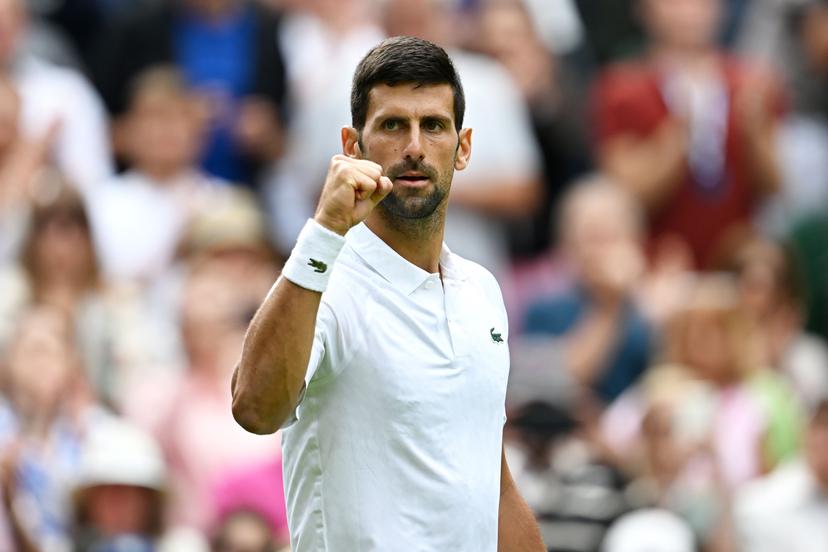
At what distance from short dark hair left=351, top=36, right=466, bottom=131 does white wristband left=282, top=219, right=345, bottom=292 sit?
0.42 m

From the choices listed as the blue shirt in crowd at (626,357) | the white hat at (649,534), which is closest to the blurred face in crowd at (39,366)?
the white hat at (649,534)

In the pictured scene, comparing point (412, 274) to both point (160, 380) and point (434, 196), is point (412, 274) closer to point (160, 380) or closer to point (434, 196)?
point (434, 196)

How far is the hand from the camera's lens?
4.07 m

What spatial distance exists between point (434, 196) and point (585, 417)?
16.3 feet

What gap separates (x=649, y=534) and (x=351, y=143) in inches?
163

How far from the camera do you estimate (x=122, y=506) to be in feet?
27.2

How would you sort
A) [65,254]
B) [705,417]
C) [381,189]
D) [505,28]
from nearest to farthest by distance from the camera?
[381,189], [705,417], [65,254], [505,28]

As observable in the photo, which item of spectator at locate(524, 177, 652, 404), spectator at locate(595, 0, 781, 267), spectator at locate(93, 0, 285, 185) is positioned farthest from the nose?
spectator at locate(93, 0, 285, 185)

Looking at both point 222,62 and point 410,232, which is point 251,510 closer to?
point 410,232

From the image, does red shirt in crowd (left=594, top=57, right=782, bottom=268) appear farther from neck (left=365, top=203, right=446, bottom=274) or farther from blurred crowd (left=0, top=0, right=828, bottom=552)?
neck (left=365, top=203, right=446, bottom=274)

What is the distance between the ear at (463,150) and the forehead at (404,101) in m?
0.17

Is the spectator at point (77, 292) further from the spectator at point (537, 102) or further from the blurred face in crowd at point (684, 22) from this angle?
the blurred face in crowd at point (684, 22)

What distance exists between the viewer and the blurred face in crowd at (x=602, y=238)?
10.1 meters

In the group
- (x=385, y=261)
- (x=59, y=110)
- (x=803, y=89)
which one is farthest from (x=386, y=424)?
(x=803, y=89)
